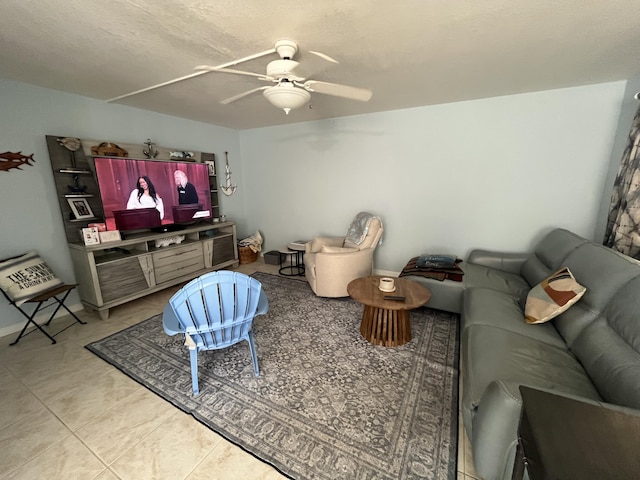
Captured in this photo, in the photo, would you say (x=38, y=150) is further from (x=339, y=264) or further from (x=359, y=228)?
(x=359, y=228)

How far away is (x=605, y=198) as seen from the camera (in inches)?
99.8

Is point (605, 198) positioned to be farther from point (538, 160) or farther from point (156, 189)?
point (156, 189)

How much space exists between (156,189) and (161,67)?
1.77 metres

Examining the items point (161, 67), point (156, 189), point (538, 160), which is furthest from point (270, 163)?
point (538, 160)

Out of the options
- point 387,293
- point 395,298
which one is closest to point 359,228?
point 387,293

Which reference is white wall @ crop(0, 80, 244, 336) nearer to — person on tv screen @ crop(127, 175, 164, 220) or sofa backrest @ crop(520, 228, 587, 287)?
person on tv screen @ crop(127, 175, 164, 220)

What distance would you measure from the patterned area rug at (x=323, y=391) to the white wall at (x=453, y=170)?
1.30 meters

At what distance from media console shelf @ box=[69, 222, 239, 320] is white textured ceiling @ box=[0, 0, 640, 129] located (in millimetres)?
1673

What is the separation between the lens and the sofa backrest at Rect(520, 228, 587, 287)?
7.05ft

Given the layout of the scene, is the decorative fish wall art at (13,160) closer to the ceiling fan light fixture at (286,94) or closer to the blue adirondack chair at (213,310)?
the blue adirondack chair at (213,310)

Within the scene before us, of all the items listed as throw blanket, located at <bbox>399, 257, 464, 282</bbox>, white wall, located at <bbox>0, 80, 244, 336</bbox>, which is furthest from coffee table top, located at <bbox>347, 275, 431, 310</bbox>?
white wall, located at <bbox>0, 80, 244, 336</bbox>

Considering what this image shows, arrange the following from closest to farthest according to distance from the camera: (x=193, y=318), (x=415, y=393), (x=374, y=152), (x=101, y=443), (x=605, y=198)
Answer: (x=101, y=443) < (x=193, y=318) < (x=415, y=393) < (x=605, y=198) < (x=374, y=152)

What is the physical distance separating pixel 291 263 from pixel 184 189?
77.7 inches

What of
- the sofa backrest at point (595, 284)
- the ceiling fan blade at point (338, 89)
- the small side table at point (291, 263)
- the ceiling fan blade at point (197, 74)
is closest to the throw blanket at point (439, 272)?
the sofa backrest at point (595, 284)
